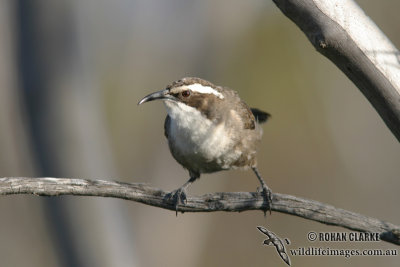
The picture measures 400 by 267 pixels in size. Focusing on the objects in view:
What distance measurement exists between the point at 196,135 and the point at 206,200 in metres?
1.07

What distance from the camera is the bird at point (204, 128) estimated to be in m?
5.67

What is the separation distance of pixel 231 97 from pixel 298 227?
7.88m

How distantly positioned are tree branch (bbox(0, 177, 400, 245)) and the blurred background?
2.97 meters

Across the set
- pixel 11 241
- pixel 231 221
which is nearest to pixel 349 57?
pixel 11 241

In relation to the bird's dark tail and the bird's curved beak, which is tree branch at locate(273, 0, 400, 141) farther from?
the bird's dark tail

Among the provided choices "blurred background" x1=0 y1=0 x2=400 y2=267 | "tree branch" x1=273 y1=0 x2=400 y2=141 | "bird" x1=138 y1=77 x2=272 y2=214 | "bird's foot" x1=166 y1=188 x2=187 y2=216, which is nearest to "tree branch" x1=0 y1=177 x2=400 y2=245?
"bird's foot" x1=166 y1=188 x2=187 y2=216

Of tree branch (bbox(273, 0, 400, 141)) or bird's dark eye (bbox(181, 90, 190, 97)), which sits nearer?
tree branch (bbox(273, 0, 400, 141))

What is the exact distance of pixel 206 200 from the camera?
15.6 ft

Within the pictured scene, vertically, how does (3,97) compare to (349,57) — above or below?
above

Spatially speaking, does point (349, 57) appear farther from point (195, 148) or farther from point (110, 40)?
point (110, 40)

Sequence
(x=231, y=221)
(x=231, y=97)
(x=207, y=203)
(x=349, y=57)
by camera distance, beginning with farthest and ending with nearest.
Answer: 1. (x=231, y=221)
2. (x=231, y=97)
3. (x=207, y=203)
4. (x=349, y=57)

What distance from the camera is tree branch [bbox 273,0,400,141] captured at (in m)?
3.56

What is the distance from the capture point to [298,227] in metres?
13.5

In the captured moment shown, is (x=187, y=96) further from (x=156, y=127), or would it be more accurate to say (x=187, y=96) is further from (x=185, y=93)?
(x=156, y=127)
